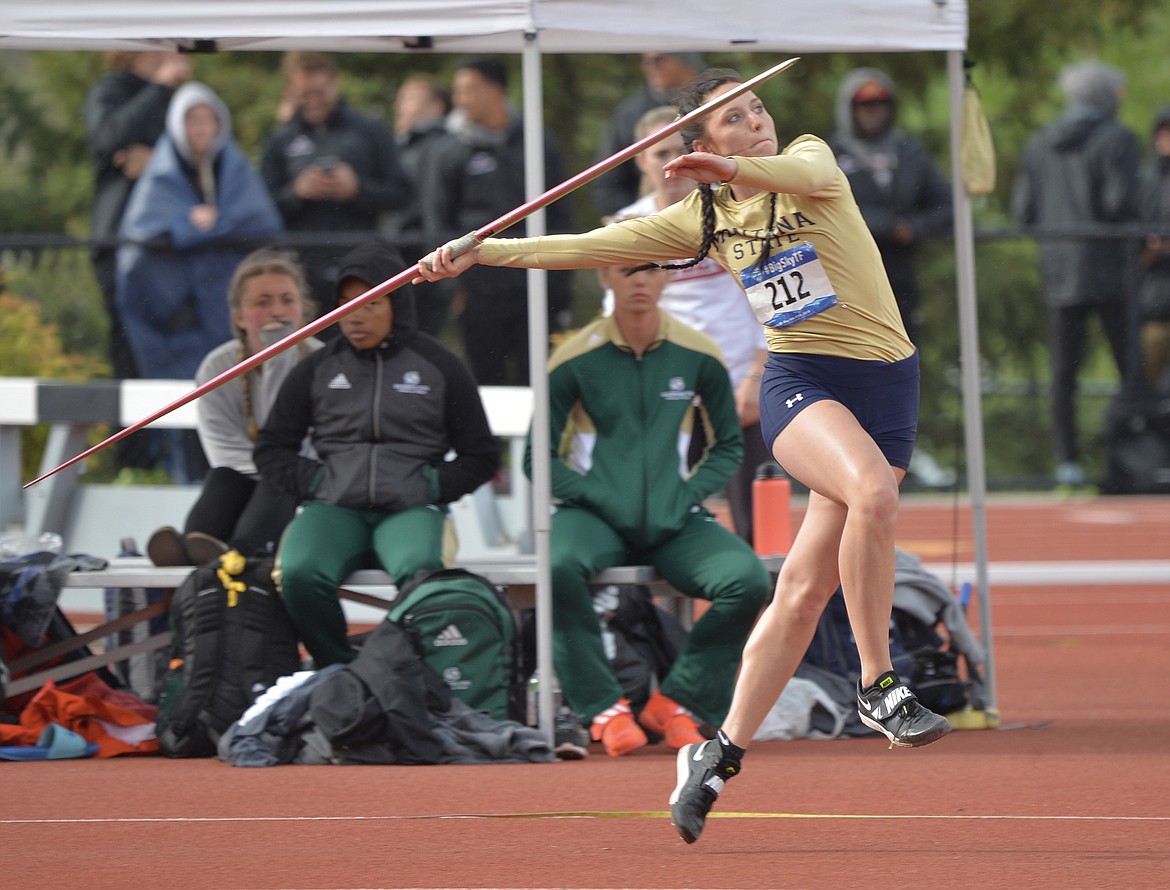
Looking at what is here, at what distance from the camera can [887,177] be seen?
11.5 meters

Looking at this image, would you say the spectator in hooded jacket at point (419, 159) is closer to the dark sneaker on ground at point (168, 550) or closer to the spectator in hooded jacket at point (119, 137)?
the spectator in hooded jacket at point (119, 137)

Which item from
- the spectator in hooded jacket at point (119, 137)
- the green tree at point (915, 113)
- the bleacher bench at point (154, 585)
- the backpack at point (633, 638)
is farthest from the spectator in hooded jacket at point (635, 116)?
the bleacher bench at point (154, 585)

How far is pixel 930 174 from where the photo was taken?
38.5 feet

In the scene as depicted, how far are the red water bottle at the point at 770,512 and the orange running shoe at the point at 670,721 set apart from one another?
2.94 feet

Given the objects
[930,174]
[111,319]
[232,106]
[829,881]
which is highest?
[232,106]

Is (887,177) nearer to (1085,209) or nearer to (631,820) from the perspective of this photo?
(1085,209)

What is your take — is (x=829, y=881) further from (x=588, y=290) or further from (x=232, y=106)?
(x=232, y=106)

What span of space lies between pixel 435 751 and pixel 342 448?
119cm

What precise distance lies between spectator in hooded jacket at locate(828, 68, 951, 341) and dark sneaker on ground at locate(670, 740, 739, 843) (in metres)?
6.39

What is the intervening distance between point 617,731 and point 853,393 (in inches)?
78.9

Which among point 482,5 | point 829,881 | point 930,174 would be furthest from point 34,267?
point 829,881

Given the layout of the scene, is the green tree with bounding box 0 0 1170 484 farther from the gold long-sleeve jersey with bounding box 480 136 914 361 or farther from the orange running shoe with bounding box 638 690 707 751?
the gold long-sleeve jersey with bounding box 480 136 914 361

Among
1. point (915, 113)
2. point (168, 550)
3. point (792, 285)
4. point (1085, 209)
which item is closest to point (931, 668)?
point (792, 285)

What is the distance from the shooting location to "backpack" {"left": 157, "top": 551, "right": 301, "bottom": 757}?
677 cm
